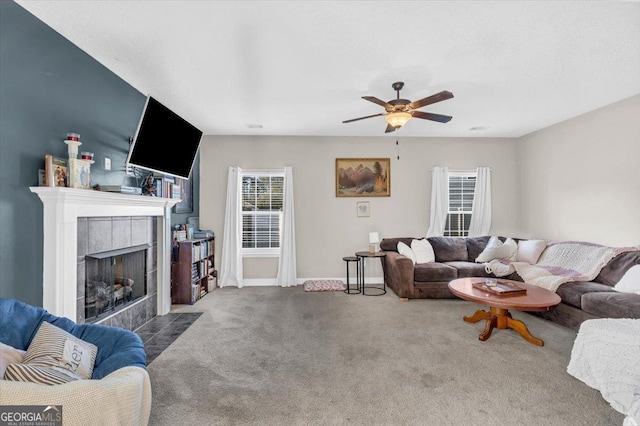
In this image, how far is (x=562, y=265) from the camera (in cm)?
405

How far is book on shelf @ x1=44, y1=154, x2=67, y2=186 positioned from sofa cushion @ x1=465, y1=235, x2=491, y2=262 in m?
5.40

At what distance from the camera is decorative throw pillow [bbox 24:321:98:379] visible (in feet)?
5.26

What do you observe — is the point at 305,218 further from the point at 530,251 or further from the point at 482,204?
the point at 530,251

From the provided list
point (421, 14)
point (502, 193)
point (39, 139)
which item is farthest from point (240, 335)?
point (502, 193)

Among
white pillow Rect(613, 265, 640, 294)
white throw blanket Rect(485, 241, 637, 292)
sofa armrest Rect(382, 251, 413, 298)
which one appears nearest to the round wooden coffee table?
white throw blanket Rect(485, 241, 637, 292)

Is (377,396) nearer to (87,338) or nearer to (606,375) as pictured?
(606,375)

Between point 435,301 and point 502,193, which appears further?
point 502,193

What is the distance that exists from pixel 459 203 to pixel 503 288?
2.92 meters

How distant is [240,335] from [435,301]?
279 centimetres

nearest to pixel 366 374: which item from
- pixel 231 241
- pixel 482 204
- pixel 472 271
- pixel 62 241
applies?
pixel 62 241

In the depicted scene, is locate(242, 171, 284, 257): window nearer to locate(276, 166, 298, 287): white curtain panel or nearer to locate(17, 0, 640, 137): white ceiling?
locate(276, 166, 298, 287): white curtain panel

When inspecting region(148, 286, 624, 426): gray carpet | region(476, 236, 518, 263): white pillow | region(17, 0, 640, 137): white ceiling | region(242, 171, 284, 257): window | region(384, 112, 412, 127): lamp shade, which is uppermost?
region(17, 0, 640, 137): white ceiling

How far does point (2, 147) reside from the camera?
2018 mm

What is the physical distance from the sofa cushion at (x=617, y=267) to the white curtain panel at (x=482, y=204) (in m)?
2.14
